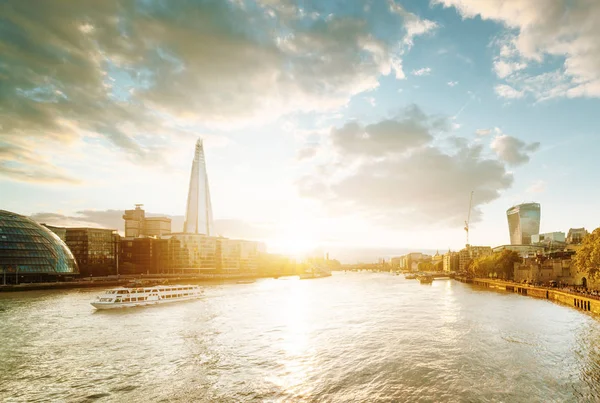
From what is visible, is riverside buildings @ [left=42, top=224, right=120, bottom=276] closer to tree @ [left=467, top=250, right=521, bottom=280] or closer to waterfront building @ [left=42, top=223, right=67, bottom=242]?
waterfront building @ [left=42, top=223, right=67, bottom=242]

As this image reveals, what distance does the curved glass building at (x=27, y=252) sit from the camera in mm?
115562

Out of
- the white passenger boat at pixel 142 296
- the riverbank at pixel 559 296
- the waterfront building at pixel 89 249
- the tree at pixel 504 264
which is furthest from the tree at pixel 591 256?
the waterfront building at pixel 89 249

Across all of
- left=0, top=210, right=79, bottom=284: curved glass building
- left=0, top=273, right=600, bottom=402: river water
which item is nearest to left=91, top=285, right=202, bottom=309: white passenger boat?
left=0, top=273, right=600, bottom=402: river water

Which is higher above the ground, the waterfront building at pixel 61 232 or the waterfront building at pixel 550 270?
the waterfront building at pixel 61 232

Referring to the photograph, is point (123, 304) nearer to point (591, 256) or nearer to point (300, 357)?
point (300, 357)

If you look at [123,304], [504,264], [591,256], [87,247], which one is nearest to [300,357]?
[123,304]

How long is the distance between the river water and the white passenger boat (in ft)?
29.9

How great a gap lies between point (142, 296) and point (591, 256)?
90.7 meters

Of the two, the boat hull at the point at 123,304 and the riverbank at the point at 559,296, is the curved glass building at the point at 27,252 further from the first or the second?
the riverbank at the point at 559,296

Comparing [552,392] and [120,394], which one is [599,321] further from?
[120,394]

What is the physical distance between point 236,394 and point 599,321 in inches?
2249

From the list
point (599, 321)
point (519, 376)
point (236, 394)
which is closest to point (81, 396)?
point (236, 394)

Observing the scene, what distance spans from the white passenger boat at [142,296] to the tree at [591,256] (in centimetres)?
8729

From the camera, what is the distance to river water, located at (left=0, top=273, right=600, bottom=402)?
87.7ft
